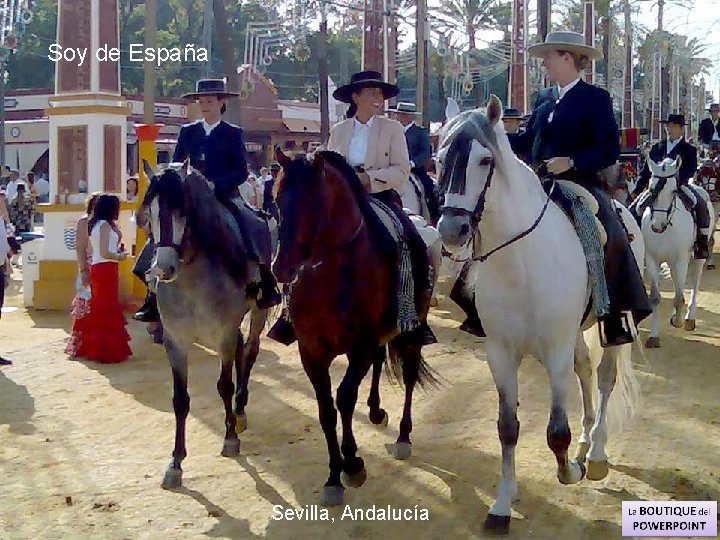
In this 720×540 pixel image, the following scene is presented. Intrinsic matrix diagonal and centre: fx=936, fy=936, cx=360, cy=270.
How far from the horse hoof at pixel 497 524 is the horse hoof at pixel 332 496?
100 cm

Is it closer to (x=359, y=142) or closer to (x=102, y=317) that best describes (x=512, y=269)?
(x=359, y=142)

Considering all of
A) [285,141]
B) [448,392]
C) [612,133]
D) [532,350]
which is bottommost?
[448,392]

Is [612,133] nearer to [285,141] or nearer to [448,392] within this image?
[448,392]

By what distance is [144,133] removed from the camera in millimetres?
13273

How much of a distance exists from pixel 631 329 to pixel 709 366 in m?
4.35

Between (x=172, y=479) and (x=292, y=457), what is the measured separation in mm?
A: 1014

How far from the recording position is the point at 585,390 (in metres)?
6.72

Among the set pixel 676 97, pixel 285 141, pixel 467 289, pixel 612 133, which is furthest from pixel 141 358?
pixel 676 97

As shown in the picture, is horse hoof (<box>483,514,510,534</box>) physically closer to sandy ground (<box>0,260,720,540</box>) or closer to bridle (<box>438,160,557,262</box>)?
sandy ground (<box>0,260,720,540</box>)

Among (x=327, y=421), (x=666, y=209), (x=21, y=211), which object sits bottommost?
(x=327, y=421)

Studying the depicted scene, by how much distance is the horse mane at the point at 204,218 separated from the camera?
621 centimetres

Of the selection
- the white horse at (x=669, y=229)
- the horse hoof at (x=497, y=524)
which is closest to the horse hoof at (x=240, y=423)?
the horse hoof at (x=497, y=524)

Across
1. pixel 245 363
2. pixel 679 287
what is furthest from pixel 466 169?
pixel 679 287

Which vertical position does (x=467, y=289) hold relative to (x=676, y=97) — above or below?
below
